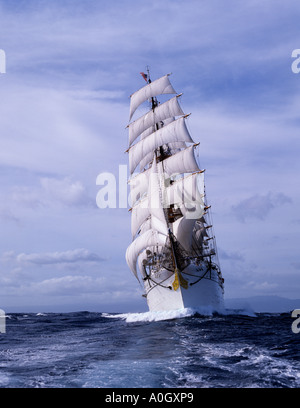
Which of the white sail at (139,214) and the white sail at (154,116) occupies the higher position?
the white sail at (154,116)

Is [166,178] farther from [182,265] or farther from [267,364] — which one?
[267,364]

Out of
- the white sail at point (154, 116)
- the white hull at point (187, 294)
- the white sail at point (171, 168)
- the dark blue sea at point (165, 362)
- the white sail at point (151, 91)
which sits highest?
the white sail at point (151, 91)

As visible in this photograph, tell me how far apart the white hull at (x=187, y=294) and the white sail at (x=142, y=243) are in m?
4.11

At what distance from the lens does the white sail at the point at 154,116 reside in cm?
6150

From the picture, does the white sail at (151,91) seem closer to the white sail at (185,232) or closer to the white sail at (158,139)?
the white sail at (158,139)

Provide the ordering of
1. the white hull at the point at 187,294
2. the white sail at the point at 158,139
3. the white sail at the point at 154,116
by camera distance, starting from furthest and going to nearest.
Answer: the white sail at the point at 154,116 → the white sail at the point at 158,139 → the white hull at the point at 187,294

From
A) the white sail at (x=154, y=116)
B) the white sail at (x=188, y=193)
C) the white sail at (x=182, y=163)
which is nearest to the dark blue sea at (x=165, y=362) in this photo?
the white sail at (x=188, y=193)

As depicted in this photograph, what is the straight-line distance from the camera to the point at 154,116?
63.8 metres

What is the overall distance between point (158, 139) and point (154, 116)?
498 cm

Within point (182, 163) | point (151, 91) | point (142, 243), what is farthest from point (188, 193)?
point (151, 91)

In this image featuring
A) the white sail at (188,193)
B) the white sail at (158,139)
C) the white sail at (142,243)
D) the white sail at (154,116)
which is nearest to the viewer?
the white sail at (142,243)

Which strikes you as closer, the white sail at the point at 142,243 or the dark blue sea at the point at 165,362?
the dark blue sea at the point at 165,362
